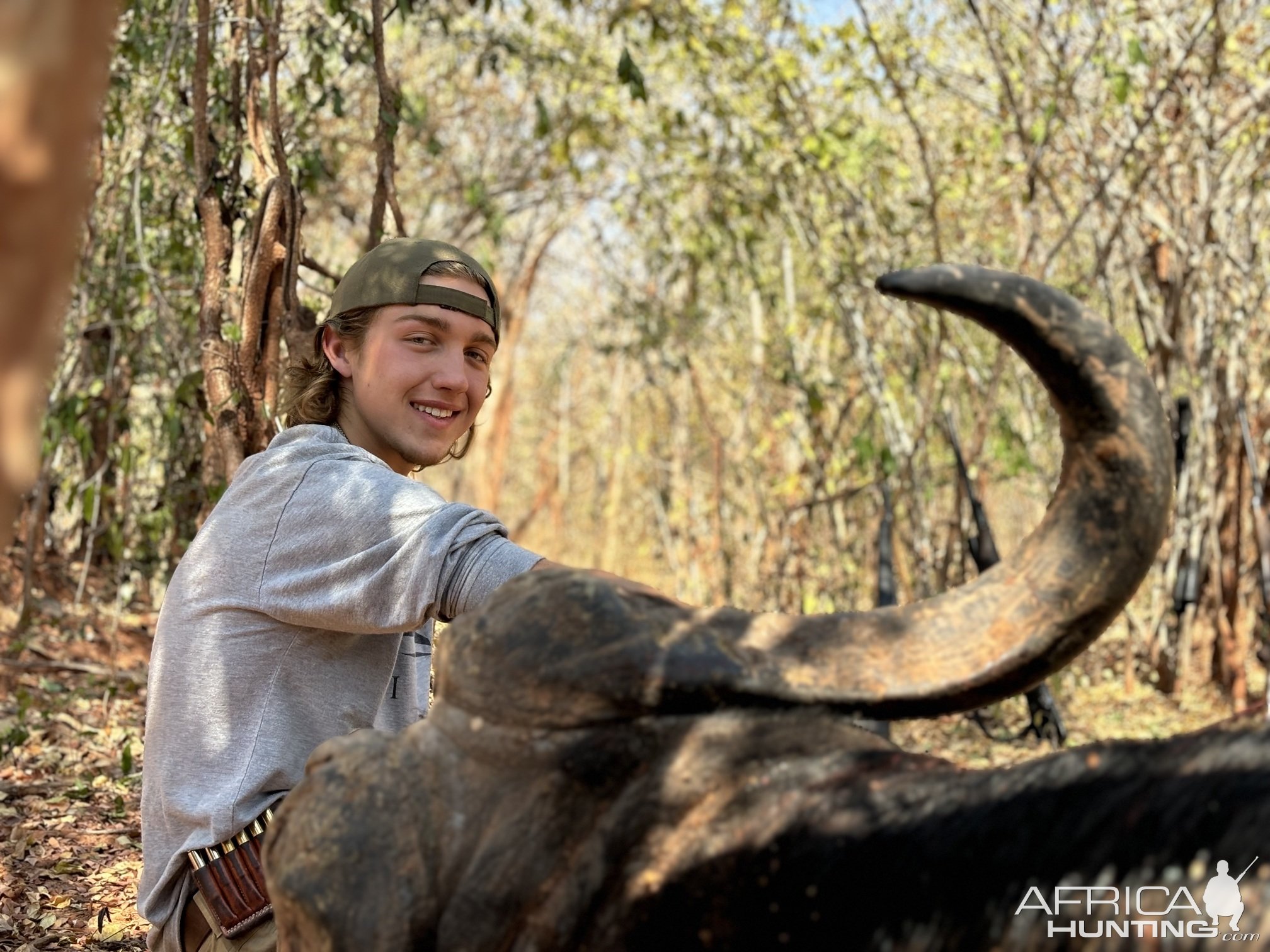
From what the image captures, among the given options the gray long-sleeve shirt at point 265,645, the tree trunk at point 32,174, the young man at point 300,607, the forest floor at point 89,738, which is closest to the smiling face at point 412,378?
the young man at point 300,607

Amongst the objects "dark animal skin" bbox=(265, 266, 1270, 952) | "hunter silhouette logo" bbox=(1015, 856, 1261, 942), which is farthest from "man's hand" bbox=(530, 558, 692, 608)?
"hunter silhouette logo" bbox=(1015, 856, 1261, 942)

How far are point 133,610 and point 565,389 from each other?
→ 7.85m

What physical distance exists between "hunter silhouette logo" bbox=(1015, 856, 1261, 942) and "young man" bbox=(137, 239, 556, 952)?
94cm

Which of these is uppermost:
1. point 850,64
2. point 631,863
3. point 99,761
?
point 850,64

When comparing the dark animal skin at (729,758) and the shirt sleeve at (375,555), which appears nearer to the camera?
the dark animal skin at (729,758)

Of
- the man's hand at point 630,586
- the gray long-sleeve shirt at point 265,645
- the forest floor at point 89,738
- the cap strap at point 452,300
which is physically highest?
the cap strap at point 452,300

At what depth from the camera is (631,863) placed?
4.55 ft

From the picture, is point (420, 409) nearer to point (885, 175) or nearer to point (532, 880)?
point (532, 880)

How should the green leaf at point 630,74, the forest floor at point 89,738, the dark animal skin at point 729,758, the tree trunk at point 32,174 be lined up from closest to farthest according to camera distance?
the tree trunk at point 32,174
the dark animal skin at point 729,758
the forest floor at point 89,738
the green leaf at point 630,74

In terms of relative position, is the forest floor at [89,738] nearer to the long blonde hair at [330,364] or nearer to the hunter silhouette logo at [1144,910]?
the hunter silhouette logo at [1144,910]

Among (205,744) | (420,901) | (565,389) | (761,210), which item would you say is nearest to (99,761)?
(205,744)

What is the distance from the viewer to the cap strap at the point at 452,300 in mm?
2508

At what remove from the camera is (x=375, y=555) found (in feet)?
6.60

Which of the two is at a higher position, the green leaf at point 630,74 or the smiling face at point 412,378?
the green leaf at point 630,74
